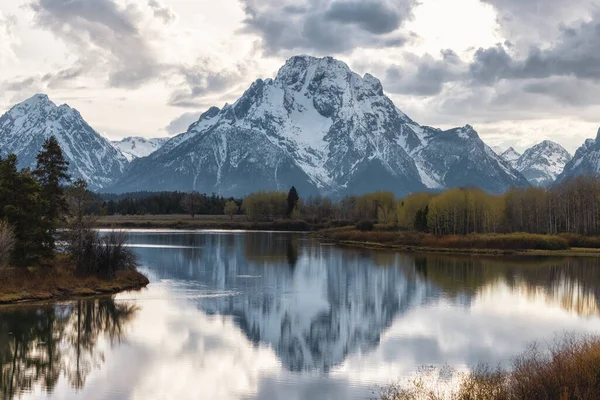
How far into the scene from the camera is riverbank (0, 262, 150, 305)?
52.5m

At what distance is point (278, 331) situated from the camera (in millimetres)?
44594

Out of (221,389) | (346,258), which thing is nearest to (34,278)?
(221,389)

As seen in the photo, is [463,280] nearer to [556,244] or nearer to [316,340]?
[316,340]

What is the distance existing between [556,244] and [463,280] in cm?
5116

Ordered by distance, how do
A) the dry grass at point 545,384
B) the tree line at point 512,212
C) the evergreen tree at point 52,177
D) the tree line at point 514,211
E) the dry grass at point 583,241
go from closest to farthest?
1. the dry grass at point 545,384
2. the evergreen tree at point 52,177
3. the dry grass at point 583,241
4. the tree line at point 514,211
5. the tree line at point 512,212

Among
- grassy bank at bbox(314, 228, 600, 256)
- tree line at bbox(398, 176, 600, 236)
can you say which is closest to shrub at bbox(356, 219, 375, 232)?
tree line at bbox(398, 176, 600, 236)

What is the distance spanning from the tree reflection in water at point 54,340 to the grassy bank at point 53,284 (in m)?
2.68

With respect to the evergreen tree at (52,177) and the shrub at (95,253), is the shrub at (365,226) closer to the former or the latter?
the evergreen tree at (52,177)

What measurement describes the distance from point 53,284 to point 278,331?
72.1ft

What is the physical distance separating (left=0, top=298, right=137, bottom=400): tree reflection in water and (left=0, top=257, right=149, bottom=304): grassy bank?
2.68 m

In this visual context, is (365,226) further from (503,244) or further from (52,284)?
(52,284)

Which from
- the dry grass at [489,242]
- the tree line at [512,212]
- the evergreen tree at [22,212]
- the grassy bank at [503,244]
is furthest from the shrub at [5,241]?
the tree line at [512,212]

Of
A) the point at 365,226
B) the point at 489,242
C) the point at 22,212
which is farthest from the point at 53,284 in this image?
the point at 365,226

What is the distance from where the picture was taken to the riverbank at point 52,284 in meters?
52.5
